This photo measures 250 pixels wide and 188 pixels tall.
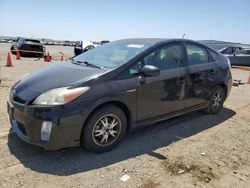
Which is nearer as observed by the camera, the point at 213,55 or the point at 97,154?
the point at 97,154

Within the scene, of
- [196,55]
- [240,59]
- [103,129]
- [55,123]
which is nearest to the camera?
[55,123]

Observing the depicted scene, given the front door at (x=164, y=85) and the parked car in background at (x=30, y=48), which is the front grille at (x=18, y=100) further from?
the parked car in background at (x=30, y=48)

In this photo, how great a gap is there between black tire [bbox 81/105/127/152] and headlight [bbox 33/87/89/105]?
379 mm

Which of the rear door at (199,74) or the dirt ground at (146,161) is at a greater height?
the rear door at (199,74)

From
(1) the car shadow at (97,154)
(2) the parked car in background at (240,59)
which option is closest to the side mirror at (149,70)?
(1) the car shadow at (97,154)

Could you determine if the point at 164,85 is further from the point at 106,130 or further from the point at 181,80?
the point at 106,130

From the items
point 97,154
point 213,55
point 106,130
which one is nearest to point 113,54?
point 106,130

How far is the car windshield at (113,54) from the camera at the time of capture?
4.42 m

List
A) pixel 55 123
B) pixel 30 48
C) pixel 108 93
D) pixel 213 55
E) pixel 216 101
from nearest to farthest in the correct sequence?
pixel 55 123, pixel 108 93, pixel 213 55, pixel 216 101, pixel 30 48

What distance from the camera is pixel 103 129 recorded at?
13.2 feet

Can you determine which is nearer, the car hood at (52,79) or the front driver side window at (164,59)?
the car hood at (52,79)

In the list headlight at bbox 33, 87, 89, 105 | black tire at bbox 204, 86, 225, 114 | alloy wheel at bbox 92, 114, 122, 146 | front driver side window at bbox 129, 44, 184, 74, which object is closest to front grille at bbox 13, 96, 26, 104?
headlight at bbox 33, 87, 89, 105

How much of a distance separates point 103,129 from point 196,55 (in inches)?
103

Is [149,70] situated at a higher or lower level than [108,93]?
higher
